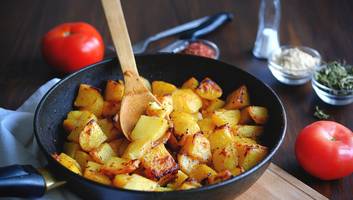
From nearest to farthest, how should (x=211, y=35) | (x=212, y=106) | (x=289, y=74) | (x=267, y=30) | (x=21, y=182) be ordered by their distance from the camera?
1. (x=21, y=182)
2. (x=212, y=106)
3. (x=289, y=74)
4. (x=267, y=30)
5. (x=211, y=35)

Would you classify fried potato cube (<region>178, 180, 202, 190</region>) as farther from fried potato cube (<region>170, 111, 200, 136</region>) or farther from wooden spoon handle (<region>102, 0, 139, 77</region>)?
wooden spoon handle (<region>102, 0, 139, 77</region>)

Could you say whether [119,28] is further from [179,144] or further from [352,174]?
[352,174]

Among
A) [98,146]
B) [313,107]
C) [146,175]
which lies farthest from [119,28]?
[313,107]

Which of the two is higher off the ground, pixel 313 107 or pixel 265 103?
pixel 265 103

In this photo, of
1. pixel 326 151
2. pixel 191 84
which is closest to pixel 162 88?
pixel 191 84

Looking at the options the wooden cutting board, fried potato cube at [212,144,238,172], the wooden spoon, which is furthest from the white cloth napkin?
the wooden cutting board

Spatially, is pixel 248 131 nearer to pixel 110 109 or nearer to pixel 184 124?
pixel 184 124
